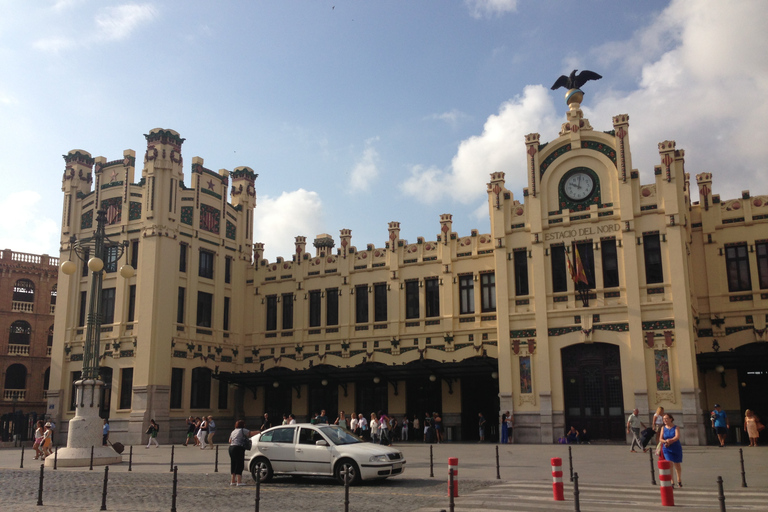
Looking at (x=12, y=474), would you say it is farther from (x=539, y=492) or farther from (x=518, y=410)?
(x=518, y=410)

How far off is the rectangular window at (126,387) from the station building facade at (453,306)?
0.35 ft

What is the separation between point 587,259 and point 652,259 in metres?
2.95

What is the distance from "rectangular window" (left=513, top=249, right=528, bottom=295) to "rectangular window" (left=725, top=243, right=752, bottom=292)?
9.50 m

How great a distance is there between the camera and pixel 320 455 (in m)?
18.1

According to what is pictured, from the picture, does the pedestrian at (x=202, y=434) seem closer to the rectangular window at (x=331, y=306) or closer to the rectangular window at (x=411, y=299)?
the rectangular window at (x=331, y=306)

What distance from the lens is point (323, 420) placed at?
3234 cm

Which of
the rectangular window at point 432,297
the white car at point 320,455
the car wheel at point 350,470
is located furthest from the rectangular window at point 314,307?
the car wheel at point 350,470

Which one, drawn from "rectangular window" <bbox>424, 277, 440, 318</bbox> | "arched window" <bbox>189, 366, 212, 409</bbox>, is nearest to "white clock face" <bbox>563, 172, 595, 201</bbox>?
"rectangular window" <bbox>424, 277, 440, 318</bbox>

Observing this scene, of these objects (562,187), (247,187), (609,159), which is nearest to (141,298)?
(247,187)

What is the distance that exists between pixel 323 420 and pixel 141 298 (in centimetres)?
1400

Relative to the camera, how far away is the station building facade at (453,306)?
32.3m

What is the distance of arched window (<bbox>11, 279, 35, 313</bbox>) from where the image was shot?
53.4 m

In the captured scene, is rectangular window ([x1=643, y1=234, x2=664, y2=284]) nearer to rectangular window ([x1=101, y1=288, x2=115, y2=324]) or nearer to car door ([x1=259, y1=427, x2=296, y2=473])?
car door ([x1=259, y1=427, x2=296, y2=473])

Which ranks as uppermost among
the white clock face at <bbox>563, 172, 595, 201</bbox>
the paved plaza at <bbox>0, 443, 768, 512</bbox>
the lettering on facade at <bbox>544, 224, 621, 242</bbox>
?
the white clock face at <bbox>563, 172, 595, 201</bbox>
